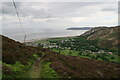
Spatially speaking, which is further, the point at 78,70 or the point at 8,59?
the point at 78,70

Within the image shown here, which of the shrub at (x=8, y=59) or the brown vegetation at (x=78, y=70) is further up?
the shrub at (x=8, y=59)

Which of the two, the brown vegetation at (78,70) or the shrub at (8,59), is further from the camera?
the shrub at (8,59)

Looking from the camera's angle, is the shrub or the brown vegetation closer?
the brown vegetation

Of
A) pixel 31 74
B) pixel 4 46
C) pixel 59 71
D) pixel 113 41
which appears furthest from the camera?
pixel 113 41

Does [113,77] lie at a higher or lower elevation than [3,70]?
lower

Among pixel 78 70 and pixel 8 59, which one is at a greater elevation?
pixel 8 59

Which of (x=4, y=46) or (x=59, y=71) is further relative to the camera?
(x=4, y=46)

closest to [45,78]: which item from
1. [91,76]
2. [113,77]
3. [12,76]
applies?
[12,76]

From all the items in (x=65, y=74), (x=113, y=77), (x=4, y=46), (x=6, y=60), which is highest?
(x=4, y=46)

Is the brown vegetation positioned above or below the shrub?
below

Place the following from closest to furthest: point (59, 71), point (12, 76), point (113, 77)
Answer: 1. point (12, 76)
2. point (59, 71)
3. point (113, 77)

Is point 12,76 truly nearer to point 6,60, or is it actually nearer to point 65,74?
point 6,60
